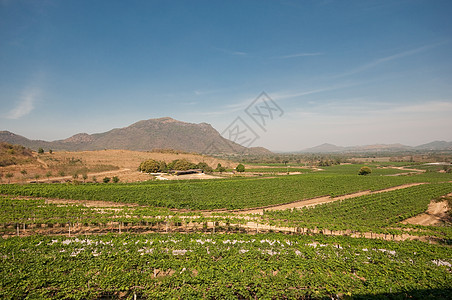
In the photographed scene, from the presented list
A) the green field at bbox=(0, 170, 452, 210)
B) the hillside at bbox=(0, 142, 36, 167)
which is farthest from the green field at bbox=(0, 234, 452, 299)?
the hillside at bbox=(0, 142, 36, 167)

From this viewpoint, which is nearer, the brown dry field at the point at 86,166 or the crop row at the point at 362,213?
the crop row at the point at 362,213

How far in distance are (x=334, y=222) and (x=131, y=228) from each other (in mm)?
21756

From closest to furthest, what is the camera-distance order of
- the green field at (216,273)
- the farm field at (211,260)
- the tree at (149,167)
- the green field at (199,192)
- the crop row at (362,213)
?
the green field at (216,273) < the farm field at (211,260) < the crop row at (362,213) < the green field at (199,192) < the tree at (149,167)

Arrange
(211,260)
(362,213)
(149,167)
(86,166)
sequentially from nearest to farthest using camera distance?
(211,260) < (362,213) < (86,166) < (149,167)

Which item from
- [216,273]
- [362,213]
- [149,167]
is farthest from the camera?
[149,167]

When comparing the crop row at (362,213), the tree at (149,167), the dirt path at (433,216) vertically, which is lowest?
the dirt path at (433,216)

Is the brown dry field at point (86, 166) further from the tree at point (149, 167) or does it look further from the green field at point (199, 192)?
the green field at point (199, 192)

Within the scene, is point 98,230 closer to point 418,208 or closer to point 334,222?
point 334,222

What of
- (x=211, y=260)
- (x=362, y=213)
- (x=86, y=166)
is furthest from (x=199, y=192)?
(x=86, y=166)

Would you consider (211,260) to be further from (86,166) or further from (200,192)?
(86,166)

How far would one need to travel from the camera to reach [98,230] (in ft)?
66.7

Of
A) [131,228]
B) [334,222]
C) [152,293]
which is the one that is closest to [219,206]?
[131,228]

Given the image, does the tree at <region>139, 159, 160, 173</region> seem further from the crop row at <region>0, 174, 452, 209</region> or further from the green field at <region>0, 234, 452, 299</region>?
the green field at <region>0, 234, 452, 299</region>

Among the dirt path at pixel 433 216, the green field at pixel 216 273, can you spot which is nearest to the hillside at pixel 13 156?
the green field at pixel 216 273
